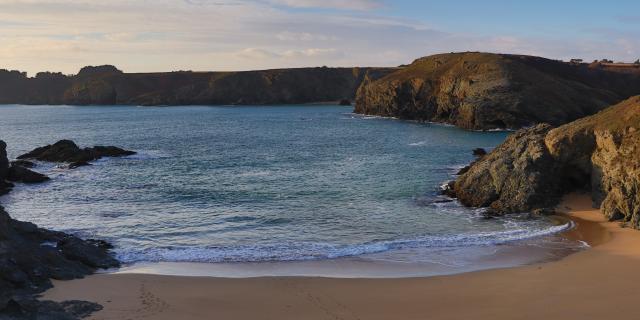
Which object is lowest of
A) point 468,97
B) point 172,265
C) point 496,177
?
point 172,265

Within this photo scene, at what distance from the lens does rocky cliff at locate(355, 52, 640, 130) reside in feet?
275

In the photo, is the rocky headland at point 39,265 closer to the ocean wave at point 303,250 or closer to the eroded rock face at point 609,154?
the ocean wave at point 303,250

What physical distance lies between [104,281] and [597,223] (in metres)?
20.6

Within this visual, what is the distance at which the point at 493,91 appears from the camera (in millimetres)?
86938

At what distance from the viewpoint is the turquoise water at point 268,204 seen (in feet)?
77.0

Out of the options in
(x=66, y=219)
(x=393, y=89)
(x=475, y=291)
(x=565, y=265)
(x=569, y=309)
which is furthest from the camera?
(x=393, y=89)

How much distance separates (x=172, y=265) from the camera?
20.6 m

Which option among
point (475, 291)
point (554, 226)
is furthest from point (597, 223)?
point (475, 291)

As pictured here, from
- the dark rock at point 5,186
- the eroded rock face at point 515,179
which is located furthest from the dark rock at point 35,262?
the eroded rock face at point 515,179

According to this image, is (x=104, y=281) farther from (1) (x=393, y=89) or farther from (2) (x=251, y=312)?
(1) (x=393, y=89)

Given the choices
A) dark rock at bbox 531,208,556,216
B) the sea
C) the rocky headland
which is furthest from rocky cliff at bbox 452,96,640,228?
the rocky headland

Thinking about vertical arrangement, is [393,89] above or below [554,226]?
above

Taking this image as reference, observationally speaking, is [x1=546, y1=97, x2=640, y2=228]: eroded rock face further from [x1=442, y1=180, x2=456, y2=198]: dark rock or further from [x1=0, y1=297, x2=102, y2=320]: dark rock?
[x1=0, y1=297, x2=102, y2=320]: dark rock

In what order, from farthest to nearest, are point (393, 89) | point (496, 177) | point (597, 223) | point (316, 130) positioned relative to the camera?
point (393, 89), point (316, 130), point (496, 177), point (597, 223)
